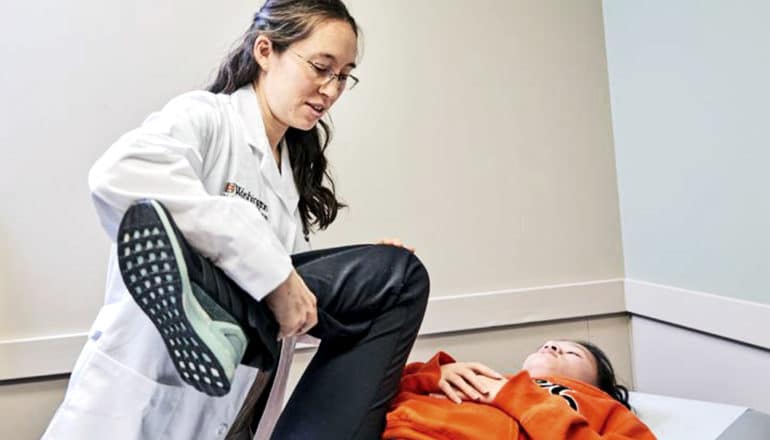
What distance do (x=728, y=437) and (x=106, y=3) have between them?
171 cm

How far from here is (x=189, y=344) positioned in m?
0.66

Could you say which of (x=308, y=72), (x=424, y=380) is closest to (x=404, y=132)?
(x=308, y=72)

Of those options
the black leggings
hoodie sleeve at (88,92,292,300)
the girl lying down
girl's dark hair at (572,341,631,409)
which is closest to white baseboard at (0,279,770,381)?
girl's dark hair at (572,341,631,409)

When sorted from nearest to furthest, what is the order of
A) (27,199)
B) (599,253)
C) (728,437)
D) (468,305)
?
1. (728,437)
2. (27,199)
3. (468,305)
4. (599,253)

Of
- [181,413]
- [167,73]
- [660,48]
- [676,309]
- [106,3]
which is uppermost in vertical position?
[106,3]

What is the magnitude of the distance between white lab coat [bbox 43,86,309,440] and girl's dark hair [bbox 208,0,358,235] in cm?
6

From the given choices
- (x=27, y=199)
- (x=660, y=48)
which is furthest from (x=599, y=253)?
(x=27, y=199)

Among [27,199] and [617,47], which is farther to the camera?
[617,47]

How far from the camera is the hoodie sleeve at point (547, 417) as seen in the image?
90 cm

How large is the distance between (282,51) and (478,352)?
3.55 ft

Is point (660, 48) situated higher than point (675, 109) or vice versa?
point (660, 48)

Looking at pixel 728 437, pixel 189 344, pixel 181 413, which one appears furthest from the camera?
pixel 728 437

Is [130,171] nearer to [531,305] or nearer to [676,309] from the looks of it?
[531,305]

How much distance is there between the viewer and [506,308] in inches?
69.1
